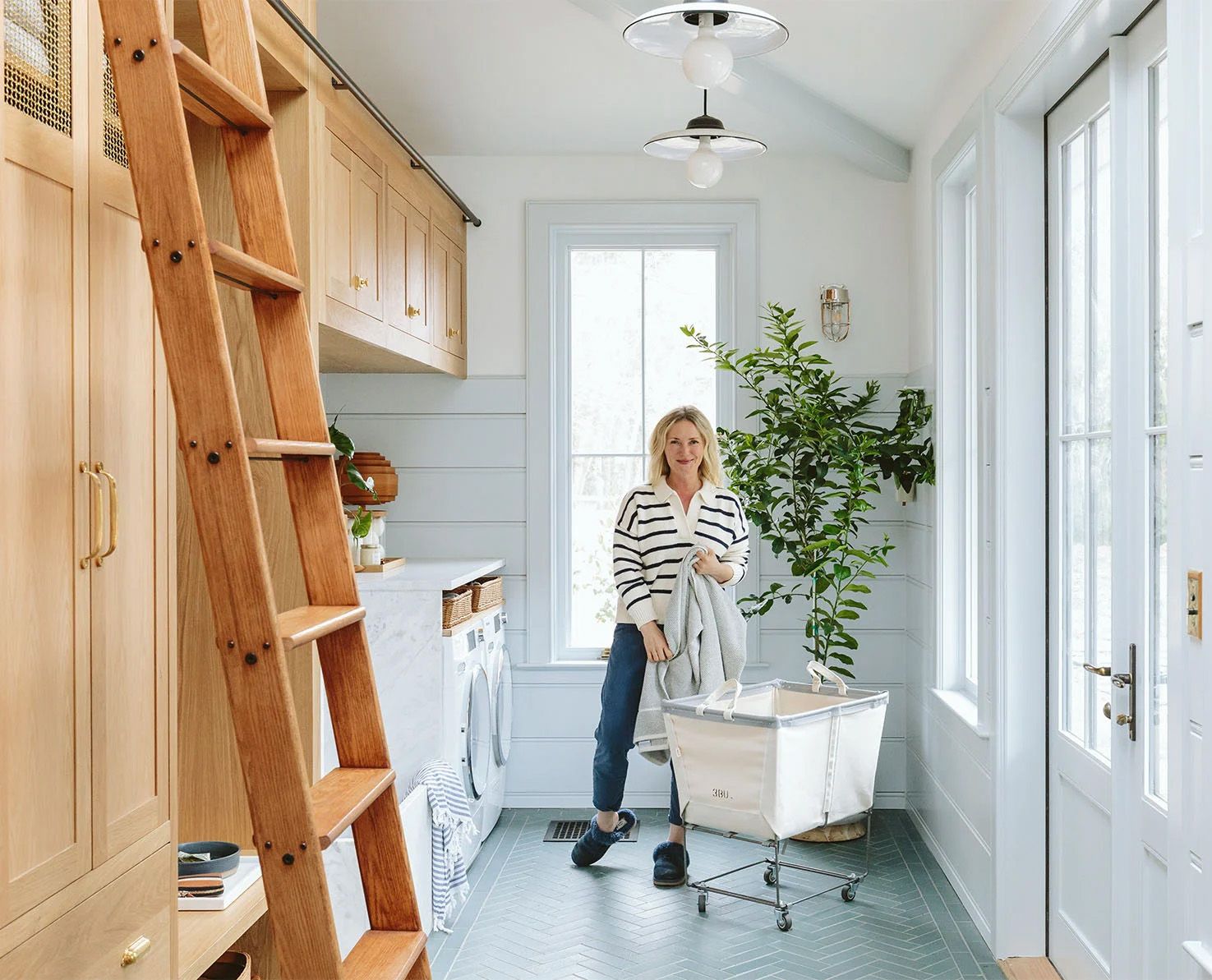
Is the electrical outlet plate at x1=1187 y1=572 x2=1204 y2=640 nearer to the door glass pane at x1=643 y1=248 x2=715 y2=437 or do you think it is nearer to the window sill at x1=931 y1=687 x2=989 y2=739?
the window sill at x1=931 y1=687 x2=989 y2=739

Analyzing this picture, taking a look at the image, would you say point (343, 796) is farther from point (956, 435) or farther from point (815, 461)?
point (815, 461)

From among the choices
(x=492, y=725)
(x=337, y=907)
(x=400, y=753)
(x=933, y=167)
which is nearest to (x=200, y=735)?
(x=337, y=907)

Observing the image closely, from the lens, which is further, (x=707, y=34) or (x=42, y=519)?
(x=707, y=34)

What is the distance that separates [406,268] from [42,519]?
8.23ft

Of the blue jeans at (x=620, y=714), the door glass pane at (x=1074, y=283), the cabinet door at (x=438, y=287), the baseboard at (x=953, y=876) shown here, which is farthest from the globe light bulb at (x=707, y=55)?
the baseboard at (x=953, y=876)

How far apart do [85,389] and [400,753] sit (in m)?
2.32

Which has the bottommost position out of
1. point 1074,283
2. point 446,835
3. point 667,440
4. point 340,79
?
point 446,835

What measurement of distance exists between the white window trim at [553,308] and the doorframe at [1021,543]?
169 cm

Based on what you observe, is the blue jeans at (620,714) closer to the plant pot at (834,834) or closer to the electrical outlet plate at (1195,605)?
the plant pot at (834,834)

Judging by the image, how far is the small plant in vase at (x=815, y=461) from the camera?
14.0ft

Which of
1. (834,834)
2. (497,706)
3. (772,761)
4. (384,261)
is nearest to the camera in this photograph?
(772,761)

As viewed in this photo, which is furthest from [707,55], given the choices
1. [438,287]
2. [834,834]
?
[834,834]

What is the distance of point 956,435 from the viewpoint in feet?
13.3

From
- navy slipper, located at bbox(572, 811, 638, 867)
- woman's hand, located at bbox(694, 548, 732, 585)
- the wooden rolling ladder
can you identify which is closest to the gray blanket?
woman's hand, located at bbox(694, 548, 732, 585)
